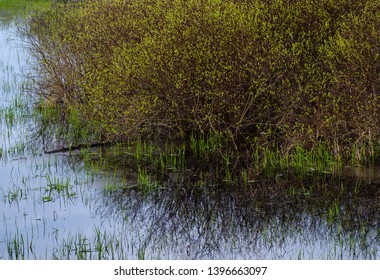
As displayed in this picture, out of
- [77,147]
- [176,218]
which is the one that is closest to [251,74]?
[77,147]

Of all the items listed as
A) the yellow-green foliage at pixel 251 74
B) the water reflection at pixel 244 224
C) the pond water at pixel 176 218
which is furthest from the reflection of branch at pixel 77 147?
the water reflection at pixel 244 224

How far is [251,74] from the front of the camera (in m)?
10.2

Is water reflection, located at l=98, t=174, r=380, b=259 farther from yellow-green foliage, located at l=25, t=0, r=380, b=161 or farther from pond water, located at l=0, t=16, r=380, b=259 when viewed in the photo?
yellow-green foliage, located at l=25, t=0, r=380, b=161

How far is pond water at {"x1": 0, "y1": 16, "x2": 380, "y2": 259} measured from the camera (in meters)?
7.10

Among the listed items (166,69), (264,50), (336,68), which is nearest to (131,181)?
(166,69)

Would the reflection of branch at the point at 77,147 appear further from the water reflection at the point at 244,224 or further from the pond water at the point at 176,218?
the water reflection at the point at 244,224

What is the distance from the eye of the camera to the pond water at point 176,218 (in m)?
7.10

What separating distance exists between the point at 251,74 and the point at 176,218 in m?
2.79

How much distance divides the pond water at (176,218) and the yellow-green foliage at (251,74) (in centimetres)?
97

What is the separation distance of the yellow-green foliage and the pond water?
0.97 m

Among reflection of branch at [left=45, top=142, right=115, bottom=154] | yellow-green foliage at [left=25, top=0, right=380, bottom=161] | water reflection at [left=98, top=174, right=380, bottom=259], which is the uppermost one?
yellow-green foliage at [left=25, top=0, right=380, bottom=161]

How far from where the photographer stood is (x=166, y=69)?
1022cm

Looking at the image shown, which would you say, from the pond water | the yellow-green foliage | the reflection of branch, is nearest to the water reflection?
the pond water

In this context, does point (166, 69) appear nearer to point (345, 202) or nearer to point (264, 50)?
point (264, 50)
